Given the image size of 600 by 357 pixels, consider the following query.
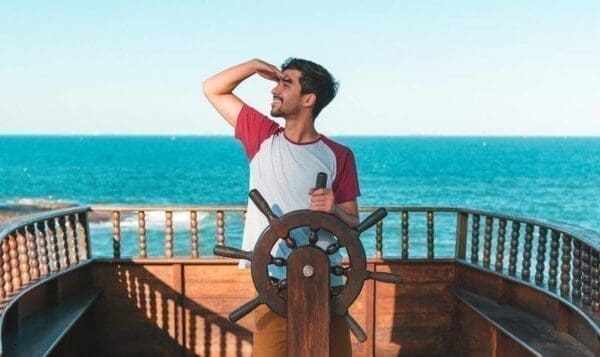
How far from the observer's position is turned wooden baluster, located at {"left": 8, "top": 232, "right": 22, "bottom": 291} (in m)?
4.04

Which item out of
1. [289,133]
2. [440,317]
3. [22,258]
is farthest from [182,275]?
[289,133]

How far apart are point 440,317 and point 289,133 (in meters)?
3.11

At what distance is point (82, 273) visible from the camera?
5129mm

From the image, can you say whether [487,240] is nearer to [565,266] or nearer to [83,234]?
[565,266]

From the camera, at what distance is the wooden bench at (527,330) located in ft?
12.0

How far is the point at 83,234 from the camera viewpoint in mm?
5262

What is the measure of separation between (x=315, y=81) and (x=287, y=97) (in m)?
0.10

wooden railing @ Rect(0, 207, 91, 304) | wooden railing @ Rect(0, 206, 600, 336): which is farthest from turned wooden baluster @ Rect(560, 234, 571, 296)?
wooden railing @ Rect(0, 207, 91, 304)

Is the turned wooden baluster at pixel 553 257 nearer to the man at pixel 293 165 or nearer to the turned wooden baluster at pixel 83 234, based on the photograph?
the man at pixel 293 165

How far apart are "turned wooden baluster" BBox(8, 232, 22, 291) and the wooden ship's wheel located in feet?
6.89

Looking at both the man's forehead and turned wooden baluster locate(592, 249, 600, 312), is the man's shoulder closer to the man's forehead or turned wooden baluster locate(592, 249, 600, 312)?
the man's forehead

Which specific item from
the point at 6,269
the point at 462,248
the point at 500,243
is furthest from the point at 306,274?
the point at 462,248

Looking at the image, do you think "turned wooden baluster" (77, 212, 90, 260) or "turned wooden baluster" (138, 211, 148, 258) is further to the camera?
"turned wooden baluster" (138, 211, 148, 258)

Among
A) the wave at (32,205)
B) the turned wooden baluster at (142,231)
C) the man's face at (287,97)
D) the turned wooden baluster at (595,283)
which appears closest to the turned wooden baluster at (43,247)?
the turned wooden baluster at (142,231)
